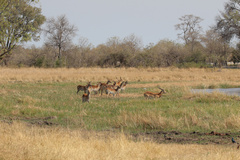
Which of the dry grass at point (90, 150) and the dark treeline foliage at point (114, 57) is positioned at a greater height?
the dark treeline foliage at point (114, 57)

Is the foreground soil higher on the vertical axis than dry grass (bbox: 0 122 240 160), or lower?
lower

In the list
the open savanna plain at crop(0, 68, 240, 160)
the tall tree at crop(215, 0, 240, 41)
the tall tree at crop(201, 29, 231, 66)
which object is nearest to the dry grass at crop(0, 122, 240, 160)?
the open savanna plain at crop(0, 68, 240, 160)

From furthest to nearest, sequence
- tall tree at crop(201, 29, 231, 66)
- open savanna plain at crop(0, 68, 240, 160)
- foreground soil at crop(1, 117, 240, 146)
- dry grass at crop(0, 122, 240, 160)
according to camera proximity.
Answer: tall tree at crop(201, 29, 231, 66) < foreground soil at crop(1, 117, 240, 146) < open savanna plain at crop(0, 68, 240, 160) < dry grass at crop(0, 122, 240, 160)

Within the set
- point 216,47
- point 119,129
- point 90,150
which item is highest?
point 216,47

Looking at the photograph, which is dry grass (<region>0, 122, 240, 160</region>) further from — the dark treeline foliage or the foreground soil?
the dark treeline foliage

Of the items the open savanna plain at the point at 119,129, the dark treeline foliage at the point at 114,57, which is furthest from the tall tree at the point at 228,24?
the open savanna plain at the point at 119,129

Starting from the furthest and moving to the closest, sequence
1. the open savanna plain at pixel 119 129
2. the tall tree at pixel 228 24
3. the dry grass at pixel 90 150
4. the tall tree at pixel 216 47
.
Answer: the tall tree at pixel 216 47
the tall tree at pixel 228 24
the open savanna plain at pixel 119 129
the dry grass at pixel 90 150

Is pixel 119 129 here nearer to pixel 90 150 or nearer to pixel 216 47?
pixel 90 150

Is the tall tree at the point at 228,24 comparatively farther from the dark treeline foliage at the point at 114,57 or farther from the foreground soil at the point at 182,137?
the foreground soil at the point at 182,137

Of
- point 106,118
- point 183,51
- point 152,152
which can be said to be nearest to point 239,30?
point 183,51

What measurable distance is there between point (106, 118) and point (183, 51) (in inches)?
1808

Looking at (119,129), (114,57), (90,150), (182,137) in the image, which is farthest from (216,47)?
(90,150)

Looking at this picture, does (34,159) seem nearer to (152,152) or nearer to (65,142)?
(65,142)

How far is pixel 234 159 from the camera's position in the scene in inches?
257
